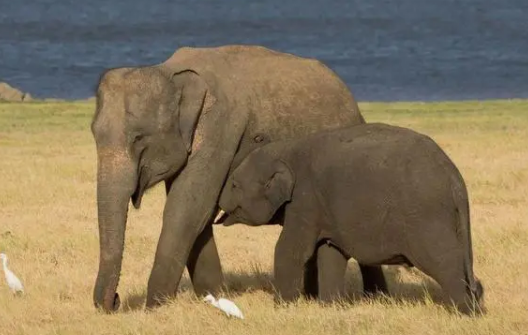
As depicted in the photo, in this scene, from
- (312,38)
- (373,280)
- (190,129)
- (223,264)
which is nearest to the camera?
(190,129)

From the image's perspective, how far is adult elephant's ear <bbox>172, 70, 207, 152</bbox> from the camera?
12.4 m

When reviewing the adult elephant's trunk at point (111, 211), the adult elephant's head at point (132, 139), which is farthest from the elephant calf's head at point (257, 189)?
the adult elephant's trunk at point (111, 211)

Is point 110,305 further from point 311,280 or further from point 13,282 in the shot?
point 311,280

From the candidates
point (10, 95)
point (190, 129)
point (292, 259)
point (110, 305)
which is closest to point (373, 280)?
point (292, 259)

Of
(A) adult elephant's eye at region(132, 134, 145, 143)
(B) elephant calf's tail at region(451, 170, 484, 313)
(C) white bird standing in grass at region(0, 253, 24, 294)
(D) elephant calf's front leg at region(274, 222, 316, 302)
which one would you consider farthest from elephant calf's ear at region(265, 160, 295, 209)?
(C) white bird standing in grass at region(0, 253, 24, 294)

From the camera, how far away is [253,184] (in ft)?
41.8

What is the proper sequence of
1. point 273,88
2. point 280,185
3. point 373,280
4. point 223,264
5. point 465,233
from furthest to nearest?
1. point 223,264
2. point 373,280
3. point 273,88
4. point 280,185
5. point 465,233

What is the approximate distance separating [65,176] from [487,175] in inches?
246

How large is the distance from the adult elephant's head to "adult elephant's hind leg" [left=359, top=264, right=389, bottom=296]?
2.23m

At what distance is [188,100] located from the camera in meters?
12.5

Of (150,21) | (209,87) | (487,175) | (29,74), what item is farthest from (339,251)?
(150,21)

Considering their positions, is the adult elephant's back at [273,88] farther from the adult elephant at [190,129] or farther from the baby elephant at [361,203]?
the baby elephant at [361,203]

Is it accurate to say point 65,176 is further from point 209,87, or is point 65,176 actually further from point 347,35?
point 347,35

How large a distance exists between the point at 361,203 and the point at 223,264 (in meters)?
4.18
